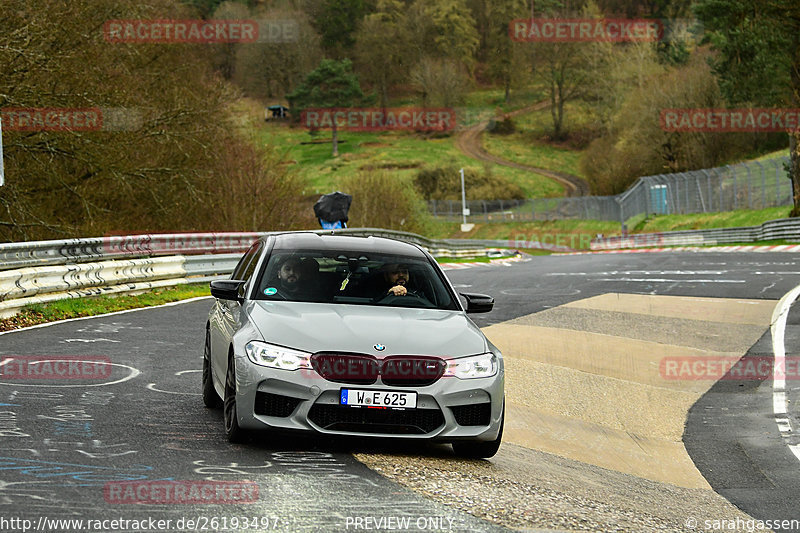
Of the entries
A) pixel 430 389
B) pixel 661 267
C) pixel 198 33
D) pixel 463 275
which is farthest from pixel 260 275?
pixel 198 33

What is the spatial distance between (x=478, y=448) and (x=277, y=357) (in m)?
1.61

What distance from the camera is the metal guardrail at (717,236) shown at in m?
44.3

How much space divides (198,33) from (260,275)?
1204 inches

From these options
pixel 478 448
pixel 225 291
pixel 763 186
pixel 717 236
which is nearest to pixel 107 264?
pixel 225 291

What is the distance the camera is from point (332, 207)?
79.4 ft

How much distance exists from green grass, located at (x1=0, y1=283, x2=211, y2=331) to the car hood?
7866 millimetres

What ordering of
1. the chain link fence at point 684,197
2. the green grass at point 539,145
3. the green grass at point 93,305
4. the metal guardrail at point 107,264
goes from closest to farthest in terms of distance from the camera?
the green grass at point 93,305 → the metal guardrail at point 107,264 → the chain link fence at point 684,197 → the green grass at point 539,145

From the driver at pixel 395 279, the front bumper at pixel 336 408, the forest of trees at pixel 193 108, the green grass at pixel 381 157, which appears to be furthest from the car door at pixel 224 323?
the green grass at pixel 381 157

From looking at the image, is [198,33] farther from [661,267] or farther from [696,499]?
[696,499]

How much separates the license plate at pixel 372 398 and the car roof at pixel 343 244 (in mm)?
1884

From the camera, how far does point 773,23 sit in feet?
170

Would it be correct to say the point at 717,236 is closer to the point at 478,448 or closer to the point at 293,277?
the point at 293,277

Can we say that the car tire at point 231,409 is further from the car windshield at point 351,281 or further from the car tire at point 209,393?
the car tire at point 209,393

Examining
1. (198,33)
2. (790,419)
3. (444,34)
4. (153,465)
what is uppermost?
(444,34)
